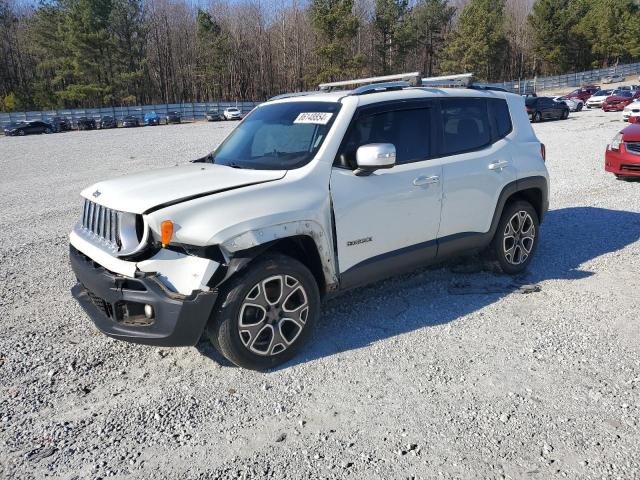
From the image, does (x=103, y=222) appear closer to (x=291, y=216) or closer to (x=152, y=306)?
(x=152, y=306)

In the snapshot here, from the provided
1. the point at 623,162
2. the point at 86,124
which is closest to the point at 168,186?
the point at 623,162

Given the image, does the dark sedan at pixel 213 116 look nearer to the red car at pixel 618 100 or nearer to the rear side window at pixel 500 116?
the red car at pixel 618 100

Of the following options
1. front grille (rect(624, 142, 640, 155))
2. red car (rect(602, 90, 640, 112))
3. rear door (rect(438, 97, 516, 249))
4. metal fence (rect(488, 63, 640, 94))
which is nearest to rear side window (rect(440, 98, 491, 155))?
rear door (rect(438, 97, 516, 249))

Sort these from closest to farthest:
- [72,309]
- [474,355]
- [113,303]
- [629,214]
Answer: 1. [113,303]
2. [474,355]
3. [72,309]
4. [629,214]

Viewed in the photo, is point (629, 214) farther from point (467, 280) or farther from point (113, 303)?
point (113, 303)

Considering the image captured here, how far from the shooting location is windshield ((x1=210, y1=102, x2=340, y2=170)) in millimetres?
4012

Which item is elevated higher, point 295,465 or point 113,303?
point 113,303

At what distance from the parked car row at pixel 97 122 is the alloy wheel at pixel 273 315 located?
46.1 metres

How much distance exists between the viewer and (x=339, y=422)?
3.14 metres

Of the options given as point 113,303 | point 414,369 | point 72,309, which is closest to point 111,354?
point 113,303

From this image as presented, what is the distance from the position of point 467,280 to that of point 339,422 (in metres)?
2.69

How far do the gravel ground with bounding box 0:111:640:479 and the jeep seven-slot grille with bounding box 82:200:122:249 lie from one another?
93cm

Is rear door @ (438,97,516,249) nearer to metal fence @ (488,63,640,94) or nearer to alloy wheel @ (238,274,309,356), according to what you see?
alloy wheel @ (238,274,309,356)

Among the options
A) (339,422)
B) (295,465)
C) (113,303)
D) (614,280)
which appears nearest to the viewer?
(295,465)
